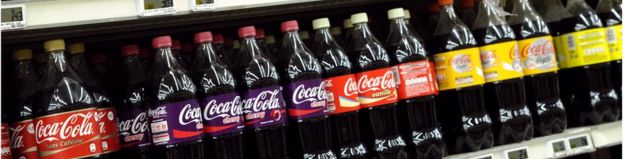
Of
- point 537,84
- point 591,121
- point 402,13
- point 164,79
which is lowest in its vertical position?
point 591,121

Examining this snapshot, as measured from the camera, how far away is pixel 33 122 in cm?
140

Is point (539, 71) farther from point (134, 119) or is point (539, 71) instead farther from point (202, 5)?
point (134, 119)

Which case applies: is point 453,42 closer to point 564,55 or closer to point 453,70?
point 453,70

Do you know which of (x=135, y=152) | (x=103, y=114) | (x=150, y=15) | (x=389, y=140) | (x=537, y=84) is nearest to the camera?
(x=150, y=15)

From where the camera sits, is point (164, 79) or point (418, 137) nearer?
point (164, 79)

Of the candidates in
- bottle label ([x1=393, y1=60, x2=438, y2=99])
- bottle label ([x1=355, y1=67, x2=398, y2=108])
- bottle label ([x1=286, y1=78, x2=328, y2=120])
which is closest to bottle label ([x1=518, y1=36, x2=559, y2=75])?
bottle label ([x1=393, y1=60, x2=438, y2=99])

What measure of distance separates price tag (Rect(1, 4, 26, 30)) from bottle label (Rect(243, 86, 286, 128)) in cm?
53

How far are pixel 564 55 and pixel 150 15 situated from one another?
51.8 inches

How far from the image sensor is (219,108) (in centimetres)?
148

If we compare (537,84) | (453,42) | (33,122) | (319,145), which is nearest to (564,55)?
(537,84)

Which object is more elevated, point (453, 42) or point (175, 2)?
point (175, 2)

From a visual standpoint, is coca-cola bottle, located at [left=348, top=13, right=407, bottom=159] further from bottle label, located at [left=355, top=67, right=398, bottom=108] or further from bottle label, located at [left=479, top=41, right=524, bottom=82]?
bottle label, located at [left=479, top=41, right=524, bottom=82]

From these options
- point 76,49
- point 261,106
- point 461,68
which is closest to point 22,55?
point 76,49

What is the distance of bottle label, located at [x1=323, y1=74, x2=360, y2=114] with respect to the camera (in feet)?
5.35
